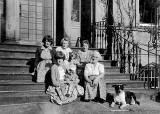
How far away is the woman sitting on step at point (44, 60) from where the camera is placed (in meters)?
8.85

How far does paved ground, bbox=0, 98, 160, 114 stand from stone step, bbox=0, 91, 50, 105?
0.19 metres

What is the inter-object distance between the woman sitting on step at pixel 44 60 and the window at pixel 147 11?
5.83m

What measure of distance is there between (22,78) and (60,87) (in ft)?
4.20

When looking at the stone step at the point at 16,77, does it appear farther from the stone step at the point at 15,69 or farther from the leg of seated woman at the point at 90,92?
the leg of seated woman at the point at 90,92

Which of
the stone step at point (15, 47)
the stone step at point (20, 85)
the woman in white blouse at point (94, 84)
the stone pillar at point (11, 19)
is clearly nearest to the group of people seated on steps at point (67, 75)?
the woman in white blouse at point (94, 84)

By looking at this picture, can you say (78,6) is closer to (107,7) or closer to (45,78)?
(107,7)

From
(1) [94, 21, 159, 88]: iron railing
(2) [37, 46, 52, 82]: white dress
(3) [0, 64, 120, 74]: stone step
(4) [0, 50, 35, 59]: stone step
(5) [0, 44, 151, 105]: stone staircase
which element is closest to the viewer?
(5) [0, 44, 151, 105]: stone staircase

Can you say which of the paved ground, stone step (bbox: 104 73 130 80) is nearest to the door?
stone step (bbox: 104 73 130 80)

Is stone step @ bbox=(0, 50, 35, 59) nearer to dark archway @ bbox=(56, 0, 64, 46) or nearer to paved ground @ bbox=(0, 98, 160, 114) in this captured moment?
paved ground @ bbox=(0, 98, 160, 114)

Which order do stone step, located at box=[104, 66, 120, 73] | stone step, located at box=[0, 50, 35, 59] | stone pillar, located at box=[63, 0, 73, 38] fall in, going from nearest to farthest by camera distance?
stone step, located at box=[0, 50, 35, 59] < stone step, located at box=[104, 66, 120, 73] < stone pillar, located at box=[63, 0, 73, 38]

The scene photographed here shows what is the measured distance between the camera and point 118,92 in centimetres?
841

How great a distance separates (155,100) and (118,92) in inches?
69.0

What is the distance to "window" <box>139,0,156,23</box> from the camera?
13836 millimetres

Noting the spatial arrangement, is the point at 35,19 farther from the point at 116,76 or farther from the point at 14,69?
the point at 116,76
